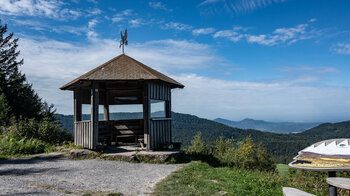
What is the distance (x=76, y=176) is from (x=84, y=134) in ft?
12.9

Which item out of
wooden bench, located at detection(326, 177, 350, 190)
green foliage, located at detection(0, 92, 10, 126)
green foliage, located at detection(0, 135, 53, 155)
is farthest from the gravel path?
green foliage, located at detection(0, 92, 10, 126)

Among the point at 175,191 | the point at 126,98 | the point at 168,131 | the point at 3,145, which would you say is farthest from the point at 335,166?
the point at 3,145

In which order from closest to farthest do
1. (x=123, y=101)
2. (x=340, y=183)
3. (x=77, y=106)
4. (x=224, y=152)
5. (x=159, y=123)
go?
(x=340, y=183) → (x=159, y=123) → (x=77, y=106) → (x=123, y=101) → (x=224, y=152)

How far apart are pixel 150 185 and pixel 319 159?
376 centimetres

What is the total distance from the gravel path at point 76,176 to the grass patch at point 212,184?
41 cm

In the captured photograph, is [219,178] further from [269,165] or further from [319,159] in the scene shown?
[269,165]

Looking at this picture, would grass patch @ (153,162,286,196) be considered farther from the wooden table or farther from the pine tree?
the pine tree

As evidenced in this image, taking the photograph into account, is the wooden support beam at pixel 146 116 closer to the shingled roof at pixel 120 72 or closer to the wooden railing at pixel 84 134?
the shingled roof at pixel 120 72

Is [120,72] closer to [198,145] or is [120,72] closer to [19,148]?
[19,148]

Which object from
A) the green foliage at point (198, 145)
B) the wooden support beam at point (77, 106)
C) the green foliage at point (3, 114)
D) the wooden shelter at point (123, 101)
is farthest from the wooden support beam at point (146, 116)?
the green foliage at point (3, 114)

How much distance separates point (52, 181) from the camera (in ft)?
21.7

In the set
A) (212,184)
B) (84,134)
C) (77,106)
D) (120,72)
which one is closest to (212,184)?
(212,184)

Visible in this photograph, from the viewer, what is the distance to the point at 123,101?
44.9 feet

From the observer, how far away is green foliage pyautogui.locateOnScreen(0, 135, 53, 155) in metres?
11.1
